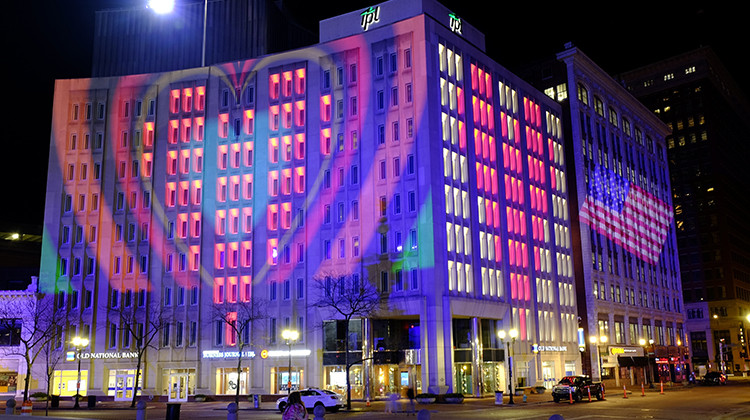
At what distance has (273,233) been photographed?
→ 73000 mm

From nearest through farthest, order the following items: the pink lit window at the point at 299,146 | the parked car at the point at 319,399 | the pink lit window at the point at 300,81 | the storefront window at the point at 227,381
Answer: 1. the parked car at the point at 319,399
2. the storefront window at the point at 227,381
3. the pink lit window at the point at 299,146
4. the pink lit window at the point at 300,81

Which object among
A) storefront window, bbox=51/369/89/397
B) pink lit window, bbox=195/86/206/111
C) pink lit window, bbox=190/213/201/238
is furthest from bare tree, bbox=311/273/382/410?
storefront window, bbox=51/369/89/397

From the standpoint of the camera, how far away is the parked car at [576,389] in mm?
53406

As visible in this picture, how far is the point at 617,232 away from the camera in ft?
334

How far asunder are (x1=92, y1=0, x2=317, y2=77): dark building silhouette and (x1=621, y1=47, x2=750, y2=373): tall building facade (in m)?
Answer: 104

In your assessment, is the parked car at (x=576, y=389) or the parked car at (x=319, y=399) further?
the parked car at (x=576, y=389)

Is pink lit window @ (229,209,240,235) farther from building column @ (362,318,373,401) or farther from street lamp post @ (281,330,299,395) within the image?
building column @ (362,318,373,401)

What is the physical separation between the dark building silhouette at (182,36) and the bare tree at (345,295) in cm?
3100

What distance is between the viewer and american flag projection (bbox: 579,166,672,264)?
316ft

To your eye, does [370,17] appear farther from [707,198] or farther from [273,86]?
[707,198]

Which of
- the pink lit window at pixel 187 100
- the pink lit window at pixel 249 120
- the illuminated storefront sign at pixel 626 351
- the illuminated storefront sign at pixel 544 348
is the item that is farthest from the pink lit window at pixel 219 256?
the illuminated storefront sign at pixel 626 351

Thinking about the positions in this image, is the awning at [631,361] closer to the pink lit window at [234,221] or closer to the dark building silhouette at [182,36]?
the pink lit window at [234,221]

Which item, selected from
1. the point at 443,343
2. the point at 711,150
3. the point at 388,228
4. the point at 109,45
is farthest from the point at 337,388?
the point at 711,150

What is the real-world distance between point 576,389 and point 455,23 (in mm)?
41582
